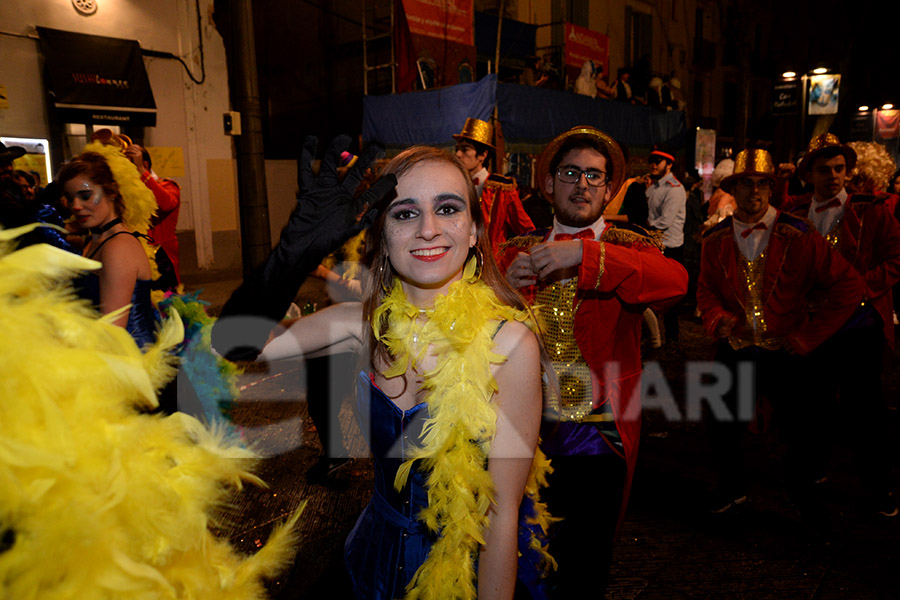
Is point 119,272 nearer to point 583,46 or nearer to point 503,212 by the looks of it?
point 503,212

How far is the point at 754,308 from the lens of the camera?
3.32m

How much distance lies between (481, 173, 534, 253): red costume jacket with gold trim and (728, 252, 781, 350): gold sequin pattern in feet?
7.30

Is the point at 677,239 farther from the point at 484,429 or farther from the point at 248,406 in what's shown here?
the point at 484,429

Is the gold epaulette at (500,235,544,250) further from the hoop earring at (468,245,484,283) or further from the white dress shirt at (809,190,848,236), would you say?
the white dress shirt at (809,190,848,236)

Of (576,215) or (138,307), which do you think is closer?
(576,215)

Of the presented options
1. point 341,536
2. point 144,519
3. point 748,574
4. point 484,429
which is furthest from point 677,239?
point 144,519

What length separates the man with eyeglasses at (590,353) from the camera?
2.27 meters

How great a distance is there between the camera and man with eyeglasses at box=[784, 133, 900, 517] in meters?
3.50

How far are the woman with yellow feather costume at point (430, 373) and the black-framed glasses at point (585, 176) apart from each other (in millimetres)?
914

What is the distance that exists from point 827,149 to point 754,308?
5.24 ft

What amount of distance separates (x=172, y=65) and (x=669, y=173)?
8.84m

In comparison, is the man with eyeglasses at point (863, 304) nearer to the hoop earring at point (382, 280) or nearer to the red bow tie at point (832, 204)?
the red bow tie at point (832, 204)

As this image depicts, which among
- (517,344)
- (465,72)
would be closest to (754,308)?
(517,344)

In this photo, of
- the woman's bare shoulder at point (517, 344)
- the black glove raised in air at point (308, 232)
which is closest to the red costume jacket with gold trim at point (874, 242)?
the woman's bare shoulder at point (517, 344)
